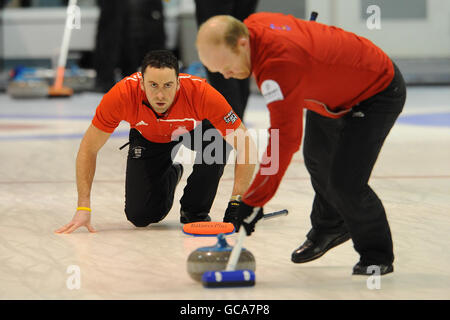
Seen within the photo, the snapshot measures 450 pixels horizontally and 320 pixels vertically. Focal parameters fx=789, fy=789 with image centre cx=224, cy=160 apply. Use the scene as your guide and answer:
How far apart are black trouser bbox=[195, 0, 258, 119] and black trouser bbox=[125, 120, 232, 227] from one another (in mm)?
1305

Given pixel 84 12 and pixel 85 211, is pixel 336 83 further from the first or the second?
pixel 84 12

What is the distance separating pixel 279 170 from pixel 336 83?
0.32 m

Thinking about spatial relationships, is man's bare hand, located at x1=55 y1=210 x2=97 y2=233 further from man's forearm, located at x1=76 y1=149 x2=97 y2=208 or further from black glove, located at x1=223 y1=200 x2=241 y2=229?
black glove, located at x1=223 y1=200 x2=241 y2=229

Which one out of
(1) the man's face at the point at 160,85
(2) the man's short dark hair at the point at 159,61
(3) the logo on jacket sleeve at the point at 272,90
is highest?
(3) the logo on jacket sleeve at the point at 272,90

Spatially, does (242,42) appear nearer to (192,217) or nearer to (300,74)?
(300,74)

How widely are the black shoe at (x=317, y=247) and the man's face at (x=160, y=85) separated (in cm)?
74

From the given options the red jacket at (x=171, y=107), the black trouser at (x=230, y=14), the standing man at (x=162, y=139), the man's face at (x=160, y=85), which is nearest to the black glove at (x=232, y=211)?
the standing man at (x=162, y=139)

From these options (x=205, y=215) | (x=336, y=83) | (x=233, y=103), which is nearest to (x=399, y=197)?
(x=205, y=215)

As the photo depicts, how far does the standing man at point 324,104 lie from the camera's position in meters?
2.03

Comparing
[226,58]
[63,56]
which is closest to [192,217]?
[226,58]

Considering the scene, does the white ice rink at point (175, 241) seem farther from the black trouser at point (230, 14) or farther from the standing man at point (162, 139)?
the black trouser at point (230, 14)

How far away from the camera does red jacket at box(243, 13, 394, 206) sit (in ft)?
6.65

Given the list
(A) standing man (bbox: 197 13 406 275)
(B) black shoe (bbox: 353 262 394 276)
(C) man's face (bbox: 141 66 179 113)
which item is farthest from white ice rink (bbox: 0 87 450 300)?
(C) man's face (bbox: 141 66 179 113)

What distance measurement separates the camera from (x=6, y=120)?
7.96 m
